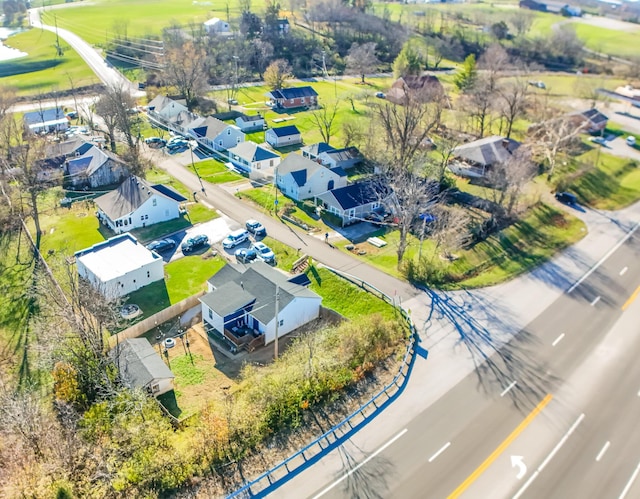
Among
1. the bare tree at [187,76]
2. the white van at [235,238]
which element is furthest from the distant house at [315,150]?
the bare tree at [187,76]

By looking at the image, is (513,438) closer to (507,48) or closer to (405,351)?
(405,351)

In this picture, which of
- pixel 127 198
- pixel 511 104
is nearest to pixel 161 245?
pixel 127 198

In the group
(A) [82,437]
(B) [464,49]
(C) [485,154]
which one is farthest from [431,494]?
(B) [464,49]

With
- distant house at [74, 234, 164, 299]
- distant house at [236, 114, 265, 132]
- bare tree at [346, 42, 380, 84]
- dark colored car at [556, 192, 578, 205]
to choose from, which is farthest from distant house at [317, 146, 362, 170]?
bare tree at [346, 42, 380, 84]

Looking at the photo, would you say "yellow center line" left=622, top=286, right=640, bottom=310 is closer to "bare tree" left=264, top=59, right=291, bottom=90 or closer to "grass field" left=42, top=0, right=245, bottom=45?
"bare tree" left=264, top=59, right=291, bottom=90

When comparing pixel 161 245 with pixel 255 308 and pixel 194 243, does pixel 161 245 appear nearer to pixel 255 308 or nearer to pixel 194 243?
pixel 194 243
